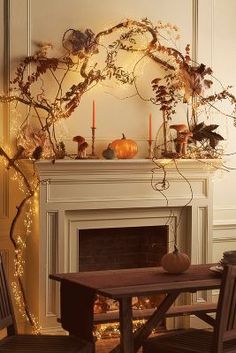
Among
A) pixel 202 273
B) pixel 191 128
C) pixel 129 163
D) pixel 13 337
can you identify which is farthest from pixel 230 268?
pixel 191 128

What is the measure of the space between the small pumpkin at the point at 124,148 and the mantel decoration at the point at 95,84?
0.04ft

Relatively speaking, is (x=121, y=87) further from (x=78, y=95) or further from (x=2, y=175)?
(x=2, y=175)

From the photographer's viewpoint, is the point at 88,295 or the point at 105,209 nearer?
the point at 88,295

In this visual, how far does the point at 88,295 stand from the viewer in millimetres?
4254

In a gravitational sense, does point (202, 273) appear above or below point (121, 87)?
below

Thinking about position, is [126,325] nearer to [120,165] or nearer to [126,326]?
[126,326]

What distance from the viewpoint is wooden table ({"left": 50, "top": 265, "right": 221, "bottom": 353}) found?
4172 mm

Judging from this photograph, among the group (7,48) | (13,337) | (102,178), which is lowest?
(13,337)

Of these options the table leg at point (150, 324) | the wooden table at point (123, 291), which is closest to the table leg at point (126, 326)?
the wooden table at point (123, 291)

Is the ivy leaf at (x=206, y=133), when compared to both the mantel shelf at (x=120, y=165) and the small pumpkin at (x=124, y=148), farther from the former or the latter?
the small pumpkin at (x=124, y=148)

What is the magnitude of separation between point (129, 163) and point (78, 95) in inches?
25.6

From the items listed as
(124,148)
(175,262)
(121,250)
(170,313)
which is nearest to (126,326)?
(175,262)

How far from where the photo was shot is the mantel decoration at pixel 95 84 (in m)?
5.81

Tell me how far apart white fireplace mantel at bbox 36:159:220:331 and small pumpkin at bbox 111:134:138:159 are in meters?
0.12
